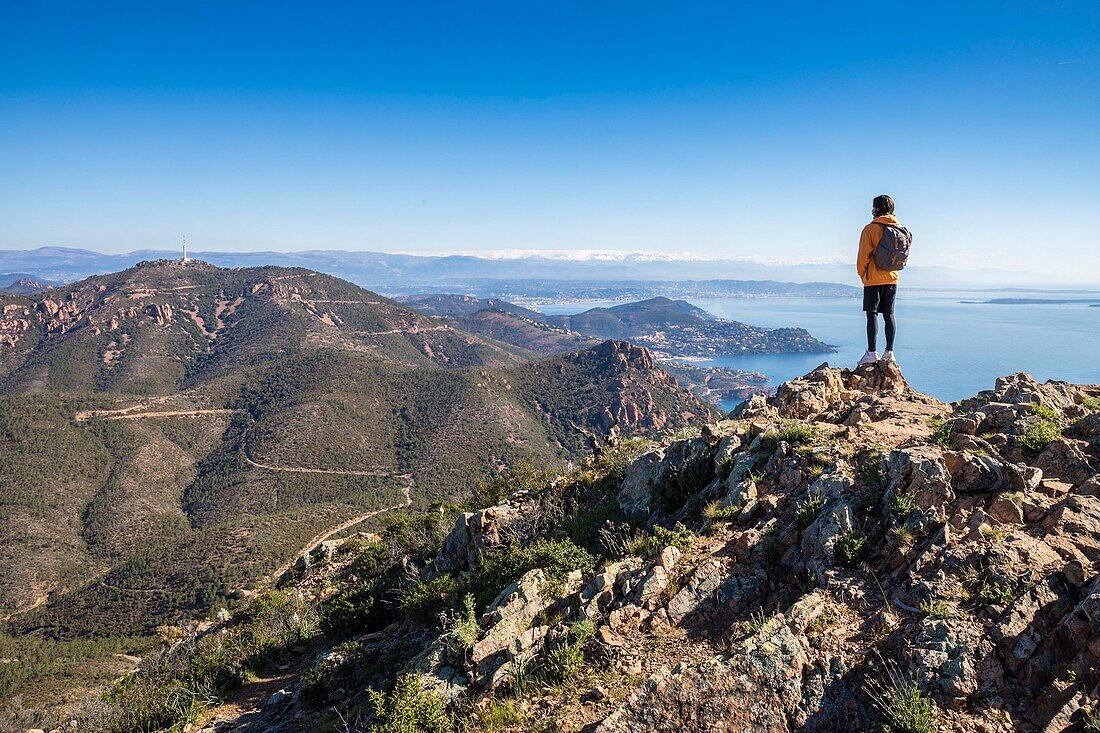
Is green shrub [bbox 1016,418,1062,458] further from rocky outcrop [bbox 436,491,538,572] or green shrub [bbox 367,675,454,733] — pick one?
rocky outcrop [bbox 436,491,538,572]

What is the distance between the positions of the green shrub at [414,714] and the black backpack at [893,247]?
30.1 feet

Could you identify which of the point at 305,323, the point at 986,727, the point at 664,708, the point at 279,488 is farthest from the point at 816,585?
the point at 305,323

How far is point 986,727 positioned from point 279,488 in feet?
266

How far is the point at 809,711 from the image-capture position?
4215 millimetres

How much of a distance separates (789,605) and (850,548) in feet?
2.86

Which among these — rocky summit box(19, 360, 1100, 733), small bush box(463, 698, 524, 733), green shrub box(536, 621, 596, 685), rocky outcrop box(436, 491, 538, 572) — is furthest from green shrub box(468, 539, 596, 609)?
small bush box(463, 698, 524, 733)

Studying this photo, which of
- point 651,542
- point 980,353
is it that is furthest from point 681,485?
point 980,353

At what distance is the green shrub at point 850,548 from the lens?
17.5ft

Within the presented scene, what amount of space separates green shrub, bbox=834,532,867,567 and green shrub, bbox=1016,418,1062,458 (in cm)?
275

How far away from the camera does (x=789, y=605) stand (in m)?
5.24

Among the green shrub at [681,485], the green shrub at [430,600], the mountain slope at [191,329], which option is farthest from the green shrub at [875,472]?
the mountain slope at [191,329]

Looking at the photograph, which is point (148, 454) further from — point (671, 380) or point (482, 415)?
point (671, 380)

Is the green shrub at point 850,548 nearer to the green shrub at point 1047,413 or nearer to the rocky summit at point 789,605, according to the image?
the rocky summit at point 789,605

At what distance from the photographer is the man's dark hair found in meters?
8.84
